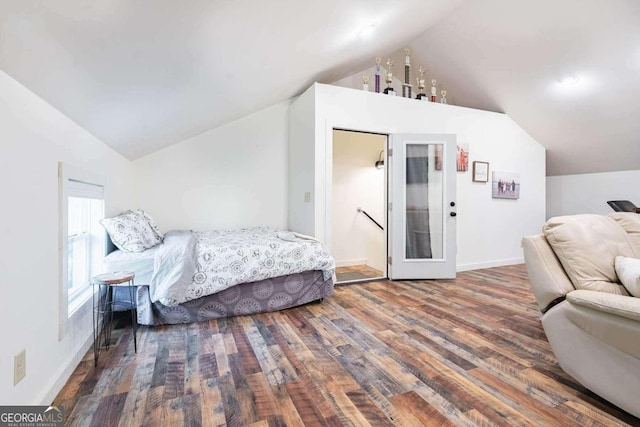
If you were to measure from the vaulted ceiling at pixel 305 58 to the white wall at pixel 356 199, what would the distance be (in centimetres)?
116

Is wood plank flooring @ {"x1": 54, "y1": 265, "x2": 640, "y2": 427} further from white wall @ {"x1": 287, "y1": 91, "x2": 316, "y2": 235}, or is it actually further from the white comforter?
white wall @ {"x1": 287, "y1": 91, "x2": 316, "y2": 235}

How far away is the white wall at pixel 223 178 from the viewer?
360 cm

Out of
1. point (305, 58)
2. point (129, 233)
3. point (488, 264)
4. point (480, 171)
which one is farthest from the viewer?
point (488, 264)

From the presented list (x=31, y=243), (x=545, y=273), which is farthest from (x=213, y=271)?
(x=545, y=273)

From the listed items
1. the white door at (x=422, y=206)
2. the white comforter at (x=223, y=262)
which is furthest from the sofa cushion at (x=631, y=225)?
the white comforter at (x=223, y=262)

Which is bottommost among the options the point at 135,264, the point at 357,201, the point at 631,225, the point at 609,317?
the point at 609,317

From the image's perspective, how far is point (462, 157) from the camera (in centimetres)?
422

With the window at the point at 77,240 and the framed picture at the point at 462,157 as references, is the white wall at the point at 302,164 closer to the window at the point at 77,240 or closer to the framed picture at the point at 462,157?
the window at the point at 77,240

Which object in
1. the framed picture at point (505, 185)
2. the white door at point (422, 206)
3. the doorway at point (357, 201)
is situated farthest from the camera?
the doorway at point (357, 201)

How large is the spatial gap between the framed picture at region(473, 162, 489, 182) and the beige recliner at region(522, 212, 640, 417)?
2.38 metres

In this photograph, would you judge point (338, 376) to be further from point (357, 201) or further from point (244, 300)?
Answer: point (357, 201)

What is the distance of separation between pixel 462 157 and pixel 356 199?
1726 mm

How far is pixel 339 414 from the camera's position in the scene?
137 centimetres

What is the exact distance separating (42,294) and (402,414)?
1851mm
